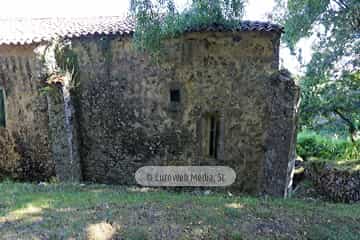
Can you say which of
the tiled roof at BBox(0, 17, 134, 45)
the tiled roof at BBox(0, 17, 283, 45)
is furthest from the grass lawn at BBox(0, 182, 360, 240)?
the tiled roof at BBox(0, 17, 134, 45)

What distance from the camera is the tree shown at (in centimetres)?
839

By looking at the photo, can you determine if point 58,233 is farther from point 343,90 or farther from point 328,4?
point 343,90

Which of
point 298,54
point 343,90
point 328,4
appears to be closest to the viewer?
point 328,4

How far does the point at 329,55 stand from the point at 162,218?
6.97m

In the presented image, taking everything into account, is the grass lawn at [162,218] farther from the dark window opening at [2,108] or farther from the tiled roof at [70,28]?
the tiled roof at [70,28]

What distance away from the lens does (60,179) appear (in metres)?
8.83

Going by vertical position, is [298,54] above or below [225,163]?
above

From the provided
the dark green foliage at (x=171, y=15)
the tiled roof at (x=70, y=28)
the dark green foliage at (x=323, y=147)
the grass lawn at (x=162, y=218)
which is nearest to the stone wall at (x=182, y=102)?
the tiled roof at (x=70, y=28)

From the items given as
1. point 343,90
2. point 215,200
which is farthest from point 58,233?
point 343,90

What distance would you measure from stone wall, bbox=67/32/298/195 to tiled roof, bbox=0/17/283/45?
0.76 ft

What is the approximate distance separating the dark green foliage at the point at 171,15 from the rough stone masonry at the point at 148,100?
1.60 m

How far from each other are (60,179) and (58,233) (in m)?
4.56

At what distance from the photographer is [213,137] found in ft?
30.1

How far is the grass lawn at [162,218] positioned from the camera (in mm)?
4613
